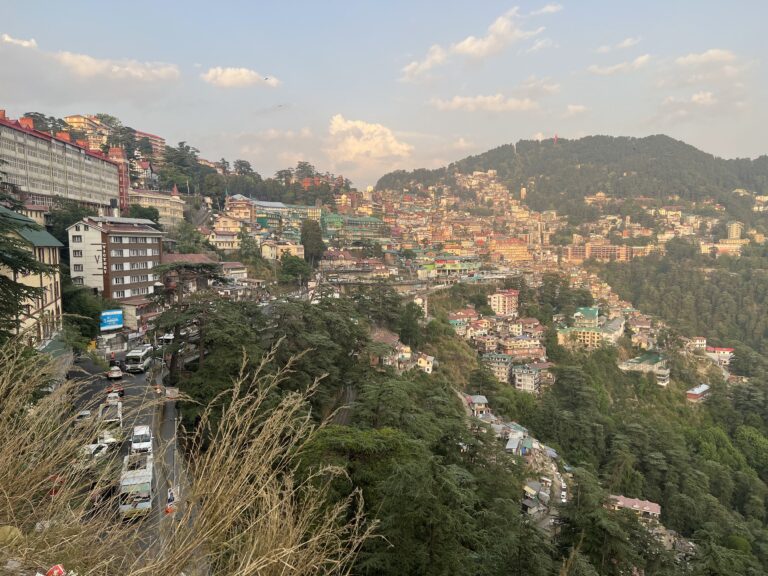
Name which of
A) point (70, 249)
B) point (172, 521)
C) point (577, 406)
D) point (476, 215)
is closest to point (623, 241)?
point (476, 215)

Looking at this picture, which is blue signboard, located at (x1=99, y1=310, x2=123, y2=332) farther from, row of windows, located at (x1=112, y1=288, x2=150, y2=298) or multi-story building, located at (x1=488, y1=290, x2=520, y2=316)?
multi-story building, located at (x1=488, y1=290, x2=520, y2=316)

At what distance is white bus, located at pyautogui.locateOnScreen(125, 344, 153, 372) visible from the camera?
533 inches

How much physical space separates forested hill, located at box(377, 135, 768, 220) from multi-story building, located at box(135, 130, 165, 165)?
65.2 m

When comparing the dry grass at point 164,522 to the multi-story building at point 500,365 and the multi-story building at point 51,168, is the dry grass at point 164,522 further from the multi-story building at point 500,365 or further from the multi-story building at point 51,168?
the multi-story building at point 500,365

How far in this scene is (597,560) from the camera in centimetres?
1056

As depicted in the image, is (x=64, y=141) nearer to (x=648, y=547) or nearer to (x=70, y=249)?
(x=70, y=249)

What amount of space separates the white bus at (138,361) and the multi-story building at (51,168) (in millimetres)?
11540

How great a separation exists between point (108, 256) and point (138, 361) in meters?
6.73

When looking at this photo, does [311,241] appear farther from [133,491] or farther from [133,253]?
[133,491]

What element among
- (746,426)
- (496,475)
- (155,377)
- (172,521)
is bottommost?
(746,426)

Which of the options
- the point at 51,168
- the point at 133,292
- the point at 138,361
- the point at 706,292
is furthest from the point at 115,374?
the point at 706,292

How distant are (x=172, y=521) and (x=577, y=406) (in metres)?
26.9

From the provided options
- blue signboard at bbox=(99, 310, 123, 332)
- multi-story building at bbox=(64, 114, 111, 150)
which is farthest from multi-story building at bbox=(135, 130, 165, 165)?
blue signboard at bbox=(99, 310, 123, 332)

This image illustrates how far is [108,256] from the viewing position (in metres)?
18.5
